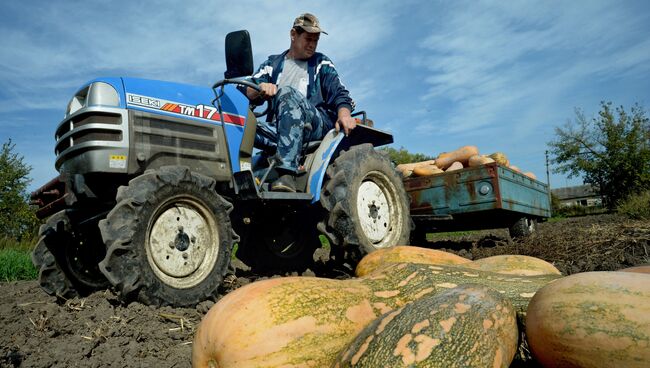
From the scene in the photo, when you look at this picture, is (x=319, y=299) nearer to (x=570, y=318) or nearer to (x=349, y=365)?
(x=349, y=365)

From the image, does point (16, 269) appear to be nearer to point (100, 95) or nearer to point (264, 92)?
point (100, 95)

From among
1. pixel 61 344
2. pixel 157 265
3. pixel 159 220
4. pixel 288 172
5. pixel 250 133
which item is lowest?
pixel 61 344

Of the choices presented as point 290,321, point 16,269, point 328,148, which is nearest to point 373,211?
point 328,148

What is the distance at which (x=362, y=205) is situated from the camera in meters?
4.84

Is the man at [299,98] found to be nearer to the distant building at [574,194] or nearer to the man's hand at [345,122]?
the man's hand at [345,122]

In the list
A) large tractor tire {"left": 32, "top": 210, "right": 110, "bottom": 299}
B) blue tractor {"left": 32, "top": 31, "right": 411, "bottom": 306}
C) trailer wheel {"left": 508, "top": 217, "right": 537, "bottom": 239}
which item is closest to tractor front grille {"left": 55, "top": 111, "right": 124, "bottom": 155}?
blue tractor {"left": 32, "top": 31, "right": 411, "bottom": 306}

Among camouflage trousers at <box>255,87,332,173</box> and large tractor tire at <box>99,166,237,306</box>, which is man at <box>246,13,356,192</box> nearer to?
camouflage trousers at <box>255,87,332,173</box>

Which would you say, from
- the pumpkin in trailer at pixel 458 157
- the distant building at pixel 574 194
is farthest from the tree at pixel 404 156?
the pumpkin in trailer at pixel 458 157

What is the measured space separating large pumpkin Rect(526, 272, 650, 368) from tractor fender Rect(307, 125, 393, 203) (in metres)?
3.12

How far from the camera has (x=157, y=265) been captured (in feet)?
11.2

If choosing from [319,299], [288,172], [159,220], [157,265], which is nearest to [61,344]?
[157,265]

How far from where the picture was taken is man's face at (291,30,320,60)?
5024 millimetres

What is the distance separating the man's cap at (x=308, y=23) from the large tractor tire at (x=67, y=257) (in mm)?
2862

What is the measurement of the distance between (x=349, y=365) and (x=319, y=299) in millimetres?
358
